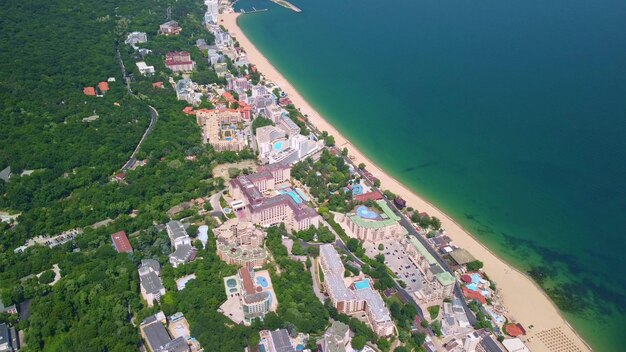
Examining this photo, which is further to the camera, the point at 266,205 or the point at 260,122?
the point at 260,122

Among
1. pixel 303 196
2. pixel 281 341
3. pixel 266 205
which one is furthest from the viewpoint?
pixel 303 196

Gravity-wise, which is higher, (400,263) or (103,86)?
(103,86)

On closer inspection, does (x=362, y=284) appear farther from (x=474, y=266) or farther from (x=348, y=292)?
(x=474, y=266)

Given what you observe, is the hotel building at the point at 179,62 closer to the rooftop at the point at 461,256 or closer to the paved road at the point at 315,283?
the paved road at the point at 315,283

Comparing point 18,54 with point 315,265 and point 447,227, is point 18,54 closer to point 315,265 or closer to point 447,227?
point 315,265

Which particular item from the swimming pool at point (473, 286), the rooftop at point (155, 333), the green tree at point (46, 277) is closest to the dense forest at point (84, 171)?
the green tree at point (46, 277)

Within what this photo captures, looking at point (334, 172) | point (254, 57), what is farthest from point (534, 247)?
point (254, 57)

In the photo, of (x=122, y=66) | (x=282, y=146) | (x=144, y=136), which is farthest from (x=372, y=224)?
(x=122, y=66)
